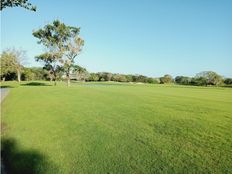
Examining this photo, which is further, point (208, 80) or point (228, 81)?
point (208, 80)

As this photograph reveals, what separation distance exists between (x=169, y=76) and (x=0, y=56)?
298 ft

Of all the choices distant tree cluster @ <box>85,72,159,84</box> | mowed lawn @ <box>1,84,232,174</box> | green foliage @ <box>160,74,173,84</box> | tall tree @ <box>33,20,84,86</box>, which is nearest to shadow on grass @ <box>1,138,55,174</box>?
mowed lawn @ <box>1,84,232,174</box>

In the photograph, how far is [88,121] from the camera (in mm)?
12867

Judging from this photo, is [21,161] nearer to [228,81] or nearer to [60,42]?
[60,42]

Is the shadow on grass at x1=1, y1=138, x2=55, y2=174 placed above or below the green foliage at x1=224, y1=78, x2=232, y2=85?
below

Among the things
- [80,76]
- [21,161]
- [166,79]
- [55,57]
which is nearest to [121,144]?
[21,161]

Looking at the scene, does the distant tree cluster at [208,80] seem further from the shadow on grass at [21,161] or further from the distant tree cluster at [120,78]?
the shadow on grass at [21,161]

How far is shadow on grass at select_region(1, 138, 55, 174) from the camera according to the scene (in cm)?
768

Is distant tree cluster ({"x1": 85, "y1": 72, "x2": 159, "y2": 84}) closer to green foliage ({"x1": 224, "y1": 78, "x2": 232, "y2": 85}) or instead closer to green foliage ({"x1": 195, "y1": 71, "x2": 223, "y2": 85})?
green foliage ({"x1": 195, "y1": 71, "x2": 223, "y2": 85})

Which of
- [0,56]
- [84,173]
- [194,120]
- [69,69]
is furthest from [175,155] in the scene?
[0,56]

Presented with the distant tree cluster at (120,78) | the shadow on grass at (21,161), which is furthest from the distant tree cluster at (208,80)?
the shadow on grass at (21,161)

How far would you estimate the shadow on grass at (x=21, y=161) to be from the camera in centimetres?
768

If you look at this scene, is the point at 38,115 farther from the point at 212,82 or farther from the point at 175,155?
the point at 212,82

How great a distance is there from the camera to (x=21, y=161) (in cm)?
839
